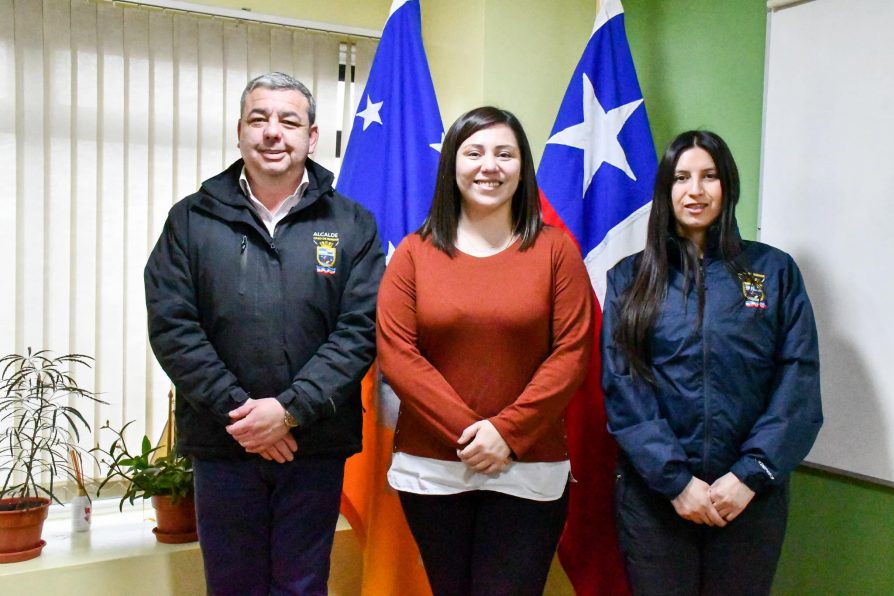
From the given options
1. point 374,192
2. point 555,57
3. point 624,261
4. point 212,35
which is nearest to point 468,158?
point 624,261

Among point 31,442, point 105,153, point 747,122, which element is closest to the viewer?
point 747,122

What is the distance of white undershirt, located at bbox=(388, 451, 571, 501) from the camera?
1.62 meters

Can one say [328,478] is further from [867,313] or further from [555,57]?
[555,57]

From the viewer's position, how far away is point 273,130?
173 cm

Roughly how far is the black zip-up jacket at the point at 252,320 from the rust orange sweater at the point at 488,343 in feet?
0.41

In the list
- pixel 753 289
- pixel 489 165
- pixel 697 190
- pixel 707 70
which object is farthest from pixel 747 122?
pixel 489 165

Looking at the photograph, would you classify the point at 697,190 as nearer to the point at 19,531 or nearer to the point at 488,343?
the point at 488,343

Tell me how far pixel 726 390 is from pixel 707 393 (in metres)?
0.04

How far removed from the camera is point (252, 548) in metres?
1.72

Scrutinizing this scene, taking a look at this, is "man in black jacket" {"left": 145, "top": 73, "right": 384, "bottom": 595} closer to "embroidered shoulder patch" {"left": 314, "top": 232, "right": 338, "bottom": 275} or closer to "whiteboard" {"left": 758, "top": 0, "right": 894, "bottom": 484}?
"embroidered shoulder patch" {"left": 314, "top": 232, "right": 338, "bottom": 275}

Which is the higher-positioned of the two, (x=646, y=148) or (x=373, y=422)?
(x=646, y=148)

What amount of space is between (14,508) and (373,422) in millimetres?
1135

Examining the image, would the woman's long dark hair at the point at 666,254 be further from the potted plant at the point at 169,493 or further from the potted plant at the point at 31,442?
the potted plant at the point at 31,442

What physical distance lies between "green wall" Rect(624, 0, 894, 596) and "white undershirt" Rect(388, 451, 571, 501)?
2.63 ft
